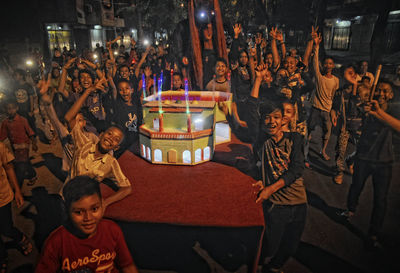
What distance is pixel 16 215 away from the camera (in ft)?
15.8

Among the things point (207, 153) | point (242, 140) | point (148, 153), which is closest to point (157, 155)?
point (148, 153)

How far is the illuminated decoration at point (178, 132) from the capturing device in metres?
4.22

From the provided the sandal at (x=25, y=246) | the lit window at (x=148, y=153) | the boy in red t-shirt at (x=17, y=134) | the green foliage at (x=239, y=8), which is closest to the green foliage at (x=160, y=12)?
the green foliage at (x=239, y=8)

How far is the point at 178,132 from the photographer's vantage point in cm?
424

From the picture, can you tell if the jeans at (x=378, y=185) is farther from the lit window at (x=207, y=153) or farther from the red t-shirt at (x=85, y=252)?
the red t-shirt at (x=85, y=252)

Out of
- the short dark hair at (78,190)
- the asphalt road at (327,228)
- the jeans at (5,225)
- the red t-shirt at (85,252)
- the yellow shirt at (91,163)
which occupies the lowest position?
the asphalt road at (327,228)

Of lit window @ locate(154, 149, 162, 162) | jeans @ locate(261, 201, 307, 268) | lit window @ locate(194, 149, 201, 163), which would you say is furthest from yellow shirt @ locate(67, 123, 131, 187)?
jeans @ locate(261, 201, 307, 268)

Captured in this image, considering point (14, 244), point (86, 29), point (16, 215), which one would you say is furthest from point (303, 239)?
point (86, 29)

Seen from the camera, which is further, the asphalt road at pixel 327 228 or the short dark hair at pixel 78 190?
the asphalt road at pixel 327 228

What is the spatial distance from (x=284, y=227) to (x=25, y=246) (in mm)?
3531

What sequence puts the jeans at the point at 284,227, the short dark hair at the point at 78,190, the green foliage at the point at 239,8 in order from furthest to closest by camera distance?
1. the green foliage at the point at 239,8
2. the jeans at the point at 284,227
3. the short dark hair at the point at 78,190

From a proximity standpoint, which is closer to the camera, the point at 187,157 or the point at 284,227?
the point at 284,227

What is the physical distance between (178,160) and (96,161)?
1405mm

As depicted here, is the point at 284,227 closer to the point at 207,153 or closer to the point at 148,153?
the point at 207,153
